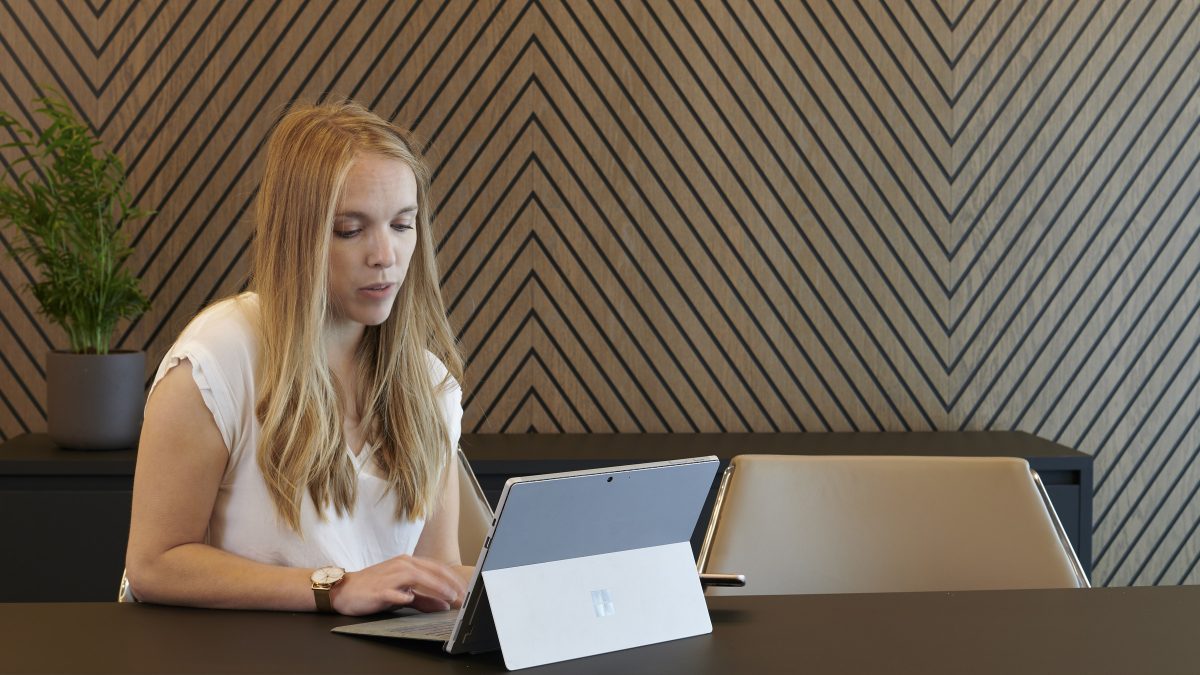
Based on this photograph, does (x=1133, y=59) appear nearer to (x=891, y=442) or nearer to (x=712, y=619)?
(x=891, y=442)

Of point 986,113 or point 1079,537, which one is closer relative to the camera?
point 1079,537

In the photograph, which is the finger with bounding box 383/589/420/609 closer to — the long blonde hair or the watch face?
the watch face

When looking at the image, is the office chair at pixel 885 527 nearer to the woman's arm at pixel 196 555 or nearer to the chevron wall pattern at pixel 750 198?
the woman's arm at pixel 196 555

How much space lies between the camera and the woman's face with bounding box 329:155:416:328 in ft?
6.32

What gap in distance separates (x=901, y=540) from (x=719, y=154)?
1.87 m

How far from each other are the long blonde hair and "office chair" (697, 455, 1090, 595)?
0.63 m

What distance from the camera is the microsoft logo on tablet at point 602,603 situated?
1.54 m

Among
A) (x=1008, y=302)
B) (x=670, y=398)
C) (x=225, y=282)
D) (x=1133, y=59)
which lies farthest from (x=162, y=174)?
(x=1133, y=59)

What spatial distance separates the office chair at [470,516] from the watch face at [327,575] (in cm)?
85

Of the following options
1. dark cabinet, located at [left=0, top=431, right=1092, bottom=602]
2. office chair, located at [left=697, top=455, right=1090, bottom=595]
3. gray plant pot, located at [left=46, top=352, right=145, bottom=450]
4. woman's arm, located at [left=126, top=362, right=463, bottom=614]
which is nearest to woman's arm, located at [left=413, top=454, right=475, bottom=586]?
woman's arm, located at [left=126, top=362, right=463, bottom=614]

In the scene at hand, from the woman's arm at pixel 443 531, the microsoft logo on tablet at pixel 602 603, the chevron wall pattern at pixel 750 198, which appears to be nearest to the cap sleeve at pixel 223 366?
the woman's arm at pixel 443 531

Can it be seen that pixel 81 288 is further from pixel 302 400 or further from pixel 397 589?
pixel 397 589

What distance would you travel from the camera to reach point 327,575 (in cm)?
171

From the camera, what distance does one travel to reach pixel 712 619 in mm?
1684
